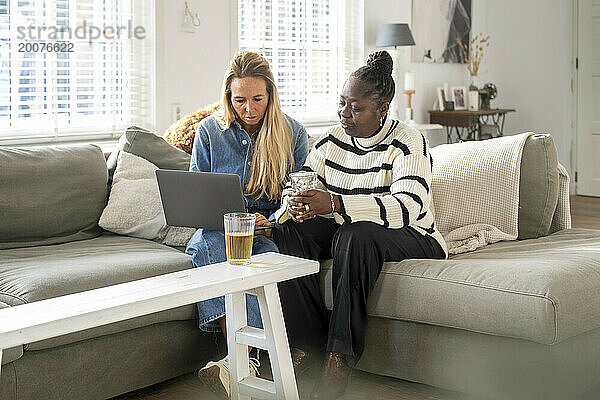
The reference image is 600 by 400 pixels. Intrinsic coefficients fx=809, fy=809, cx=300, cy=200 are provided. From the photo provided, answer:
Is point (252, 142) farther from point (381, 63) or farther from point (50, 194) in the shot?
point (50, 194)

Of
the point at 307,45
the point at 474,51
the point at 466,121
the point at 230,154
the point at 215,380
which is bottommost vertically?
the point at 215,380

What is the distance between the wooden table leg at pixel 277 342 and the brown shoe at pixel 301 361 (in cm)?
43

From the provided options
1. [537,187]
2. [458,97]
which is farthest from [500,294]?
[458,97]

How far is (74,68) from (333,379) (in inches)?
95.5

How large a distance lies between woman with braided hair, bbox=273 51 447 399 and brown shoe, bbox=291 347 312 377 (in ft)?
0.09

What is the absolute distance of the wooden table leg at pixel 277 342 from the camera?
224cm

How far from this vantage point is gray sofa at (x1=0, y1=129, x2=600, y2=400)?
2369 mm

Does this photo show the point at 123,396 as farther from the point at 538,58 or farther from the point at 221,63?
the point at 538,58

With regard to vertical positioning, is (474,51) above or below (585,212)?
above

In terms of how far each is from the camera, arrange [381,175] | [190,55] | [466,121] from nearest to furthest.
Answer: [381,175], [190,55], [466,121]

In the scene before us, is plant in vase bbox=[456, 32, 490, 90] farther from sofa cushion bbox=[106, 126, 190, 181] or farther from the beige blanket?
sofa cushion bbox=[106, 126, 190, 181]

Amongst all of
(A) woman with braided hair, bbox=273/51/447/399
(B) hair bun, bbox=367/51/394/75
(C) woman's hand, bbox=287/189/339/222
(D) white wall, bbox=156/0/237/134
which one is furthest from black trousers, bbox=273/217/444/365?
(D) white wall, bbox=156/0/237/134

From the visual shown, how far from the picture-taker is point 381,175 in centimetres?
279

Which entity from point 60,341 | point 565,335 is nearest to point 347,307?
point 565,335
